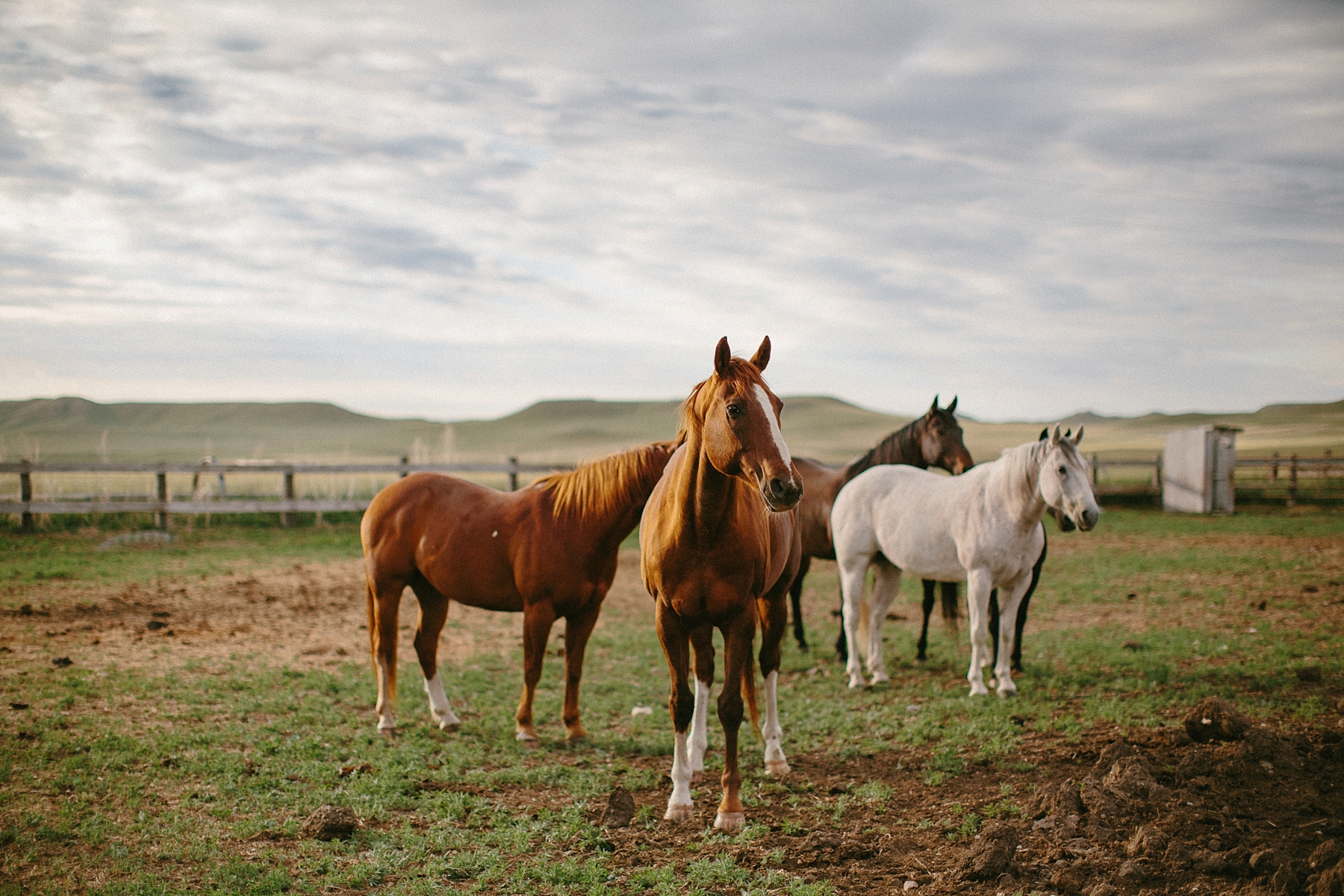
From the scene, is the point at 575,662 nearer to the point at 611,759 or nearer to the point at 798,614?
the point at 611,759

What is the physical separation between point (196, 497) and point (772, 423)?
1636cm

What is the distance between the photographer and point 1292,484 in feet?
61.4

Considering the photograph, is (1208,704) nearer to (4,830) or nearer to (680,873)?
(680,873)

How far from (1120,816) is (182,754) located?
17.3ft

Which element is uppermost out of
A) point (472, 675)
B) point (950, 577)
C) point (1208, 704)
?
point (950, 577)

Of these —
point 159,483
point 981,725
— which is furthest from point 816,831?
point 159,483

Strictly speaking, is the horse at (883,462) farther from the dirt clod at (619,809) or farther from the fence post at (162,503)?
the fence post at (162,503)

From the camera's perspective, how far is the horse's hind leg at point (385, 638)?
5.32 metres

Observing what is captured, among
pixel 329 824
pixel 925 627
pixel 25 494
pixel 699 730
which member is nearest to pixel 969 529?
pixel 925 627

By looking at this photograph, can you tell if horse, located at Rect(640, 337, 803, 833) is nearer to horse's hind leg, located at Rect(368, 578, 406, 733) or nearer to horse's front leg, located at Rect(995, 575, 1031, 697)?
horse's hind leg, located at Rect(368, 578, 406, 733)

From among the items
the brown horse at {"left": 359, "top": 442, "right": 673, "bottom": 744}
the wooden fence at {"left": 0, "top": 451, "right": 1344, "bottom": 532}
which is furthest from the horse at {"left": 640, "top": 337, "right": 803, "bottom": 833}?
the wooden fence at {"left": 0, "top": 451, "right": 1344, "bottom": 532}

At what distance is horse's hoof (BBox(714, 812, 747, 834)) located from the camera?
3.74m

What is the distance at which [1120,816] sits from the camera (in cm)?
347

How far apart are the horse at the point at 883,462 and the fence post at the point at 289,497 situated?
38.4 feet
